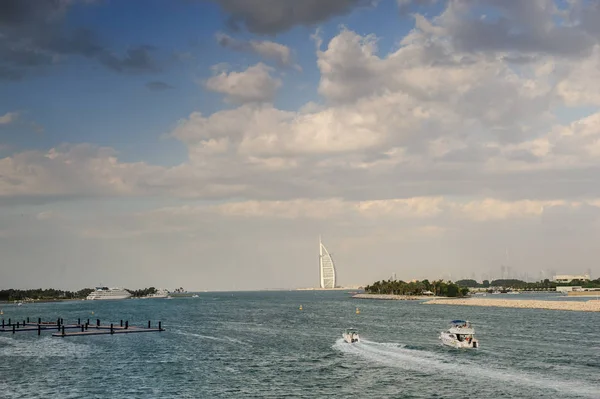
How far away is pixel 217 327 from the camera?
5408 inches

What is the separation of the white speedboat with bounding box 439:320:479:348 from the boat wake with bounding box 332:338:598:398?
3979 millimetres

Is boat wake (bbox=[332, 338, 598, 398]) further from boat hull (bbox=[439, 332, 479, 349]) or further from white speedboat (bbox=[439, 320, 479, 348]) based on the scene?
white speedboat (bbox=[439, 320, 479, 348])

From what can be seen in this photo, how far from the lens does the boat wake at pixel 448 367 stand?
5952 cm

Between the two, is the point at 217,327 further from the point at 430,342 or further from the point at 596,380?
the point at 596,380

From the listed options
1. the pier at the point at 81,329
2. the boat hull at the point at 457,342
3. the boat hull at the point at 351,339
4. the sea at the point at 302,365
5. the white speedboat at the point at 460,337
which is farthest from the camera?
the pier at the point at 81,329

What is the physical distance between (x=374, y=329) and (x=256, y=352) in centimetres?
4213

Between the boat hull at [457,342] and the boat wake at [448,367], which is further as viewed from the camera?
the boat hull at [457,342]

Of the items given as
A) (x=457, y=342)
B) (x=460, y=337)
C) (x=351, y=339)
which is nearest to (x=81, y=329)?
(x=351, y=339)

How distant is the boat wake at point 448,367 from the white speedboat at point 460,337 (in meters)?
3.98

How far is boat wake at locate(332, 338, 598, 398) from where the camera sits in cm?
5952

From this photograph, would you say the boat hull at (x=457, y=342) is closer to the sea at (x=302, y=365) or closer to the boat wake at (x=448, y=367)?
the sea at (x=302, y=365)

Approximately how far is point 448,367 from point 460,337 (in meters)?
19.0

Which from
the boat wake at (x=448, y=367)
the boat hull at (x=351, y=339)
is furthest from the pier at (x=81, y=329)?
the boat wake at (x=448, y=367)

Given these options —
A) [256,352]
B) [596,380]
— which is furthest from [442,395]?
[256,352]
